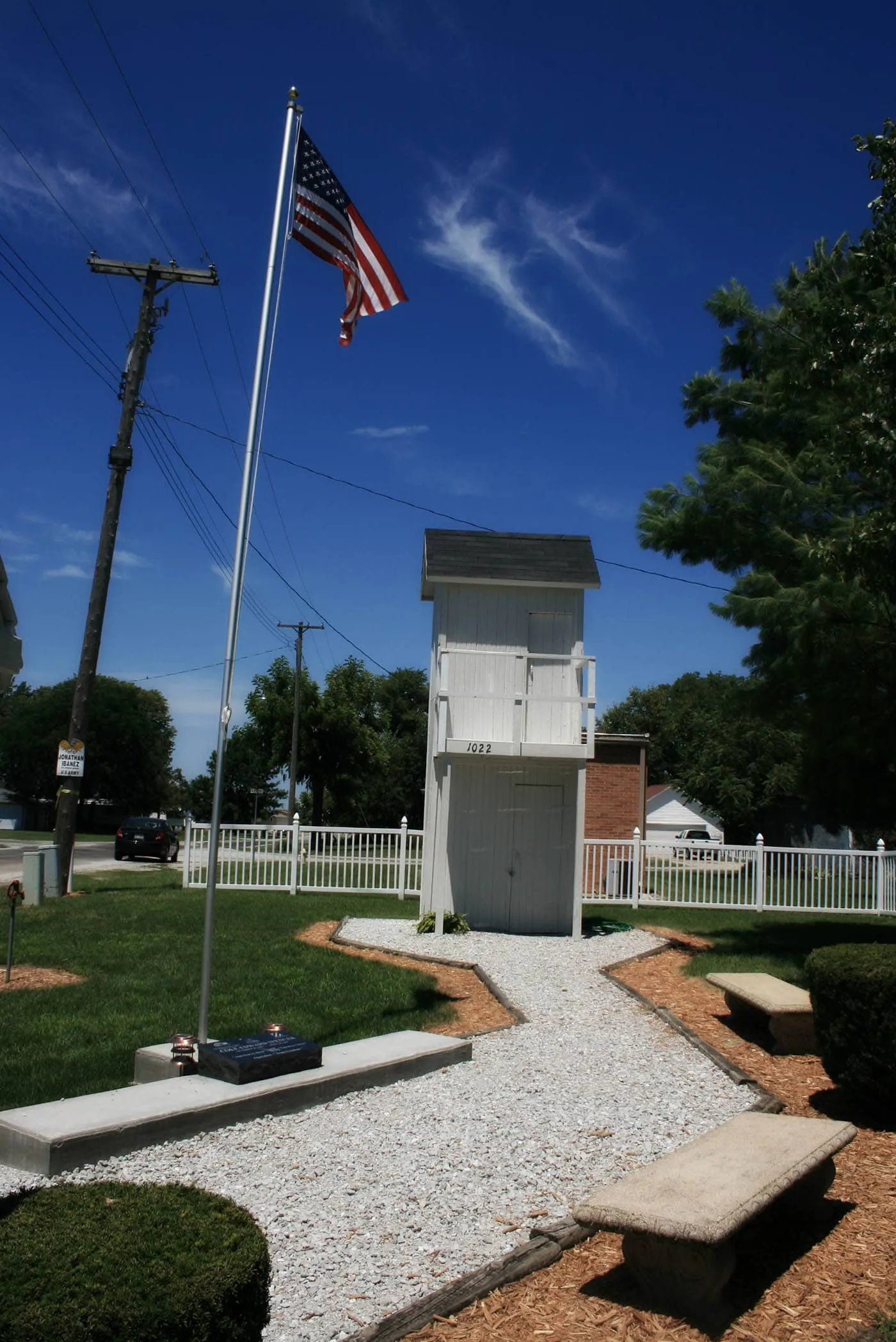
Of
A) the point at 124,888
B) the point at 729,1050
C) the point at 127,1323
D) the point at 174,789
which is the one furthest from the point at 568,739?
the point at 174,789

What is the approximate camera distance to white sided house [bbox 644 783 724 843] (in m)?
55.1

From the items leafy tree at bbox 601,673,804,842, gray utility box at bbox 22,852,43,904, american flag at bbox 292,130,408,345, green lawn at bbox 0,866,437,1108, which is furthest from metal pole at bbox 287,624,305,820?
american flag at bbox 292,130,408,345

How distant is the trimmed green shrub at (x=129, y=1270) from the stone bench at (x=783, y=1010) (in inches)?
261

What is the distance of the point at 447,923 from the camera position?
15148 millimetres

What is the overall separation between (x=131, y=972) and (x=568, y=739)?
24.0 feet

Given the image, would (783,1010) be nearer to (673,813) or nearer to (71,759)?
(71,759)

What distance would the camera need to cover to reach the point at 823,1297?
4555 millimetres

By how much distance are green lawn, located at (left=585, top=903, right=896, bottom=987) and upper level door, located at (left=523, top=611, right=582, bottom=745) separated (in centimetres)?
332

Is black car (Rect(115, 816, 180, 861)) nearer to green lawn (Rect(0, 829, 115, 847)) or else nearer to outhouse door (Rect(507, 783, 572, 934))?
green lawn (Rect(0, 829, 115, 847))

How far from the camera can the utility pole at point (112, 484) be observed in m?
18.8

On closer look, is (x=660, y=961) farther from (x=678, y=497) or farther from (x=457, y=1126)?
(x=457, y=1126)

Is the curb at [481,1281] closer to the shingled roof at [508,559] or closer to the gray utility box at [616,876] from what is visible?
the shingled roof at [508,559]

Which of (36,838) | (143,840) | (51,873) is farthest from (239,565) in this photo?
(36,838)

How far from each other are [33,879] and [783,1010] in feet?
40.4
